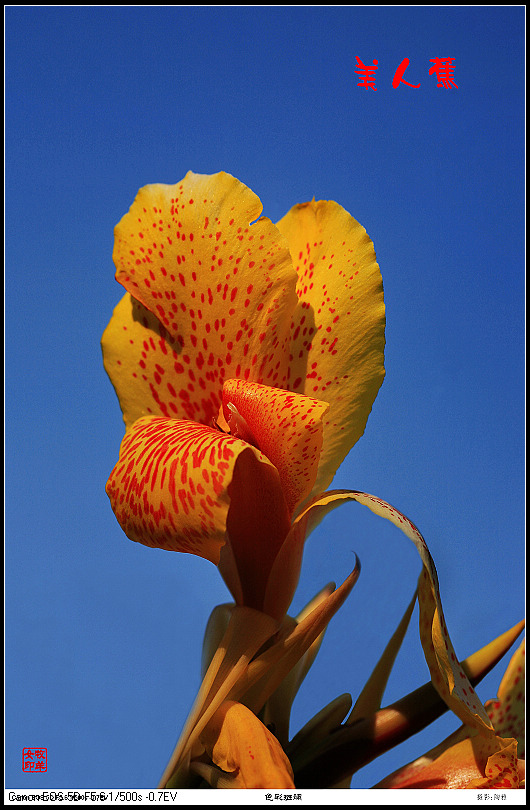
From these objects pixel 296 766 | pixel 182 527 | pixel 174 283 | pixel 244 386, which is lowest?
pixel 296 766

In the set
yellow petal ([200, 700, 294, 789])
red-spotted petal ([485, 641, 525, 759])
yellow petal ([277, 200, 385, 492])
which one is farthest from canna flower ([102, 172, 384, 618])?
red-spotted petal ([485, 641, 525, 759])

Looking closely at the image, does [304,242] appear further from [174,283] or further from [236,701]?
[236,701]

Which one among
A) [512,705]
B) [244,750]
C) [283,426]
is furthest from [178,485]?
[512,705]

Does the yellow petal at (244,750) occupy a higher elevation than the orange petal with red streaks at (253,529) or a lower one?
lower

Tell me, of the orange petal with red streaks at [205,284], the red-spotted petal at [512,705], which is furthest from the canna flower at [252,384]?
the red-spotted petal at [512,705]

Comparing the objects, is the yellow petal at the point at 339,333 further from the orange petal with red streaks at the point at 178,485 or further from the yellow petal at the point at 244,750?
the yellow petal at the point at 244,750

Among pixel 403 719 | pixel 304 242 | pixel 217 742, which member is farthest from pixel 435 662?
pixel 304 242

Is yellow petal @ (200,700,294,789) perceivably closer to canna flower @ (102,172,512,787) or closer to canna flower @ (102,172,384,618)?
canna flower @ (102,172,512,787)
